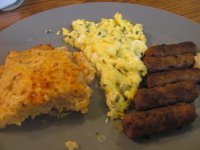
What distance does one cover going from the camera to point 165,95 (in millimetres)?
1393

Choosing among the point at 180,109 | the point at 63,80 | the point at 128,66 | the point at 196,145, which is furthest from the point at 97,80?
the point at 196,145

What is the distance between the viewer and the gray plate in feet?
4.34

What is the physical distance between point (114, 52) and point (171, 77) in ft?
0.98

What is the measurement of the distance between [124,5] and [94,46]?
1.46ft

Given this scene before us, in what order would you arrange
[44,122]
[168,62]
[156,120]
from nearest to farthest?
1. [156,120]
2. [44,122]
3. [168,62]

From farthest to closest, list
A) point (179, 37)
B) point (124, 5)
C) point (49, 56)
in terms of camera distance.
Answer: point (124, 5), point (179, 37), point (49, 56)

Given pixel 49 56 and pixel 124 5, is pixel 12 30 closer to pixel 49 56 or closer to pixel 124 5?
pixel 49 56

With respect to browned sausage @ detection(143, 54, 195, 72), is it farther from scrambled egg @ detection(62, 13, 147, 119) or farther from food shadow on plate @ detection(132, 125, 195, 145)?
food shadow on plate @ detection(132, 125, 195, 145)

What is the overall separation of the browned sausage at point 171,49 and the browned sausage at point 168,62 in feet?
0.11

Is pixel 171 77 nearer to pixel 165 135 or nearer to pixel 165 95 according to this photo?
pixel 165 95

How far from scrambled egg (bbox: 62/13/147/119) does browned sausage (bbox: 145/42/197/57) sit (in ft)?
0.23

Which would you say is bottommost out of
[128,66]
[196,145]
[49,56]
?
[196,145]

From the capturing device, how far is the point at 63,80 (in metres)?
1.36

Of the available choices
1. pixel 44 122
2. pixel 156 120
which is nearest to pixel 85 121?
pixel 44 122
